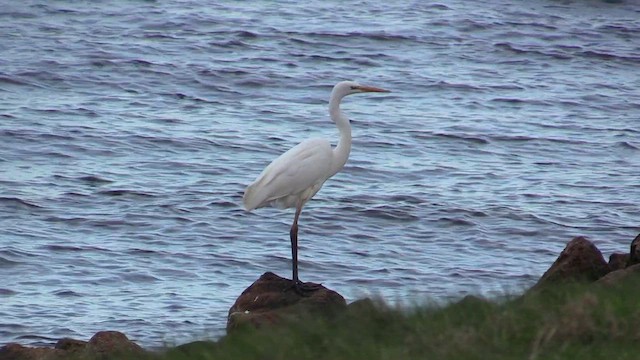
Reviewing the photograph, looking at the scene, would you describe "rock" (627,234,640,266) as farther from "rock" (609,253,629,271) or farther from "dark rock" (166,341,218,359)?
"dark rock" (166,341,218,359)

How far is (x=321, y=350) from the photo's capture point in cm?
642

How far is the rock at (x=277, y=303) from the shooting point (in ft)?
25.0

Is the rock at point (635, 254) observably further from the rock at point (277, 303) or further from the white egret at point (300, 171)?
the white egret at point (300, 171)

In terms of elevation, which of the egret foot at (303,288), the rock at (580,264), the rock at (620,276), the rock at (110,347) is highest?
the rock at (620,276)

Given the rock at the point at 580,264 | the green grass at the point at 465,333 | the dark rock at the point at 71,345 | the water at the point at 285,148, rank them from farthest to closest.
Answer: the water at the point at 285,148 < the rock at the point at 580,264 < the dark rock at the point at 71,345 < the green grass at the point at 465,333

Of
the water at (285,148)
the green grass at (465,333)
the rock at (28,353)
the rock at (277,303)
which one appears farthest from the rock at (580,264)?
the rock at (28,353)

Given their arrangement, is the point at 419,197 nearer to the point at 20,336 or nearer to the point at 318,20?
the point at 20,336

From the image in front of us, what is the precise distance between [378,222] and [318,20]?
11.8 meters

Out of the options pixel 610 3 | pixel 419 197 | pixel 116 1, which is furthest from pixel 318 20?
pixel 419 197

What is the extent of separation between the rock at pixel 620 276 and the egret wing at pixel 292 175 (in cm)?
291

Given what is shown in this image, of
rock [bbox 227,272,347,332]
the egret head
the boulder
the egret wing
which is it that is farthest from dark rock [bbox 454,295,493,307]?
the egret head

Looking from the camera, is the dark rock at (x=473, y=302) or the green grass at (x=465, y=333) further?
the dark rock at (x=473, y=302)

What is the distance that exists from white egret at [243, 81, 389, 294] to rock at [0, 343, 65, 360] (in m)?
2.32

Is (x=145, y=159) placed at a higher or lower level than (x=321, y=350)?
lower
